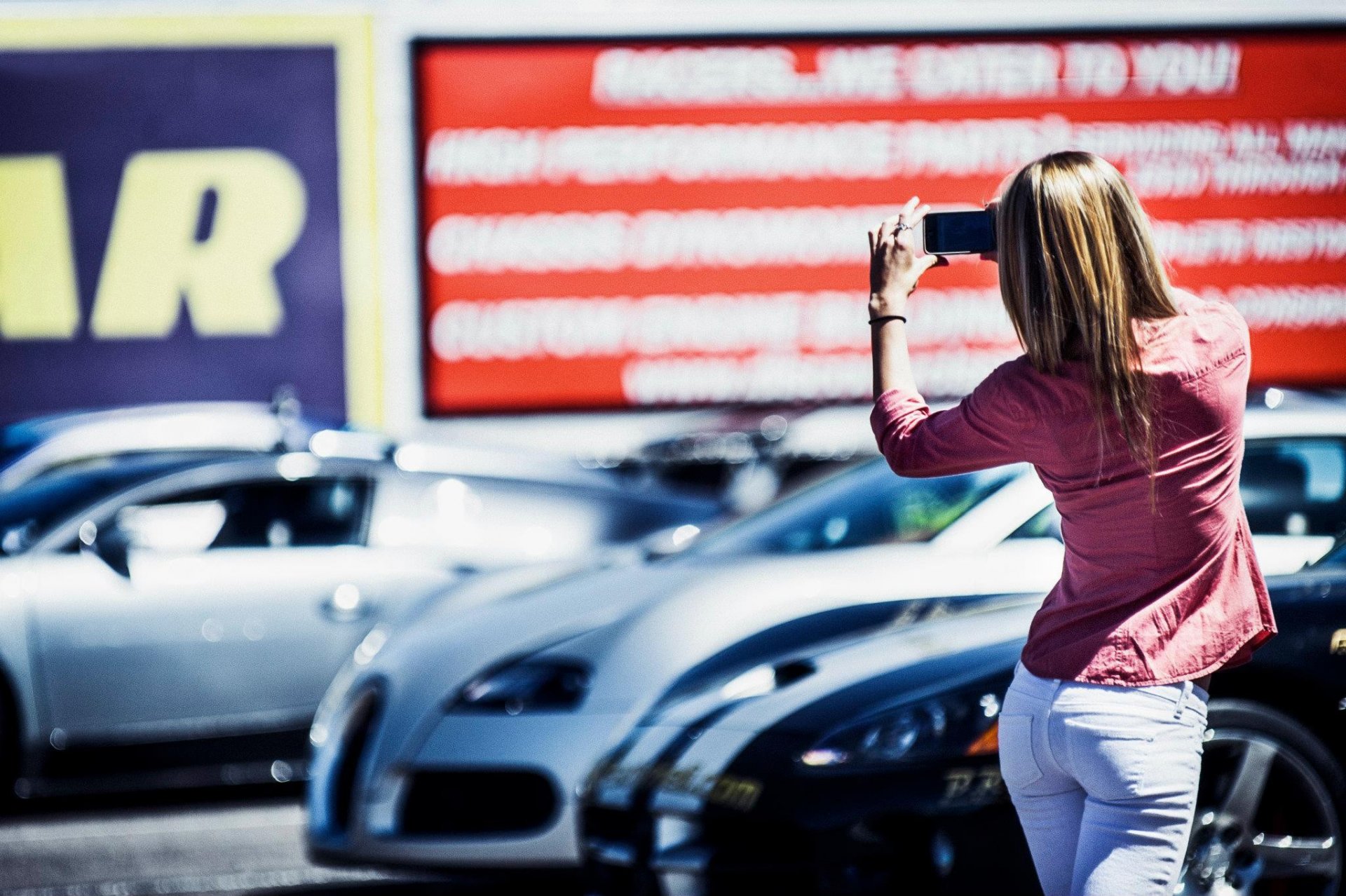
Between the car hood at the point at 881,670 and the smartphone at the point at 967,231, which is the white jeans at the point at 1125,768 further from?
the car hood at the point at 881,670

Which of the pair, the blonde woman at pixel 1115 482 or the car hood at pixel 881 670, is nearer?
the blonde woman at pixel 1115 482

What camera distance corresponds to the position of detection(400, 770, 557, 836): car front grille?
14.0ft

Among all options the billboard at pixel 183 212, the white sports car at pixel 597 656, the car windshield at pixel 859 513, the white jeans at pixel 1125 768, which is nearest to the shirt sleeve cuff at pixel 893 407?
the white jeans at pixel 1125 768

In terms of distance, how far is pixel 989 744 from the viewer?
329cm

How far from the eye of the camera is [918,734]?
10.8 feet

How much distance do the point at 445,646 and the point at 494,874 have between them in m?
0.64

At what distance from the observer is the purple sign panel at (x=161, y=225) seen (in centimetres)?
1000

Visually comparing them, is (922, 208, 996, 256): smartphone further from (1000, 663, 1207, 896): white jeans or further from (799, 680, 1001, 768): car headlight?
(799, 680, 1001, 768): car headlight

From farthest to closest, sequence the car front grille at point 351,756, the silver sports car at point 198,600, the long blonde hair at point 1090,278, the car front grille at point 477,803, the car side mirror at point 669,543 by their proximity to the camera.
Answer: the silver sports car at point 198,600
the car side mirror at point 669,543
the car front grille at point 351,756
the car front grille at point 477,803
the long blonde hair at point 1090,278

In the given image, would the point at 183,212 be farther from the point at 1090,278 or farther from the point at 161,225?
the point at 1090,278

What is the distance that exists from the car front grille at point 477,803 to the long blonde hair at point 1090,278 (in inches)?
96.5

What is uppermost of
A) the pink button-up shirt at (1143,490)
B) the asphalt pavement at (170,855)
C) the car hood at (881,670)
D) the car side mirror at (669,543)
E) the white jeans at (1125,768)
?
the pink button-up shirt at (1143,490)

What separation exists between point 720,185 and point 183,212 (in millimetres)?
3193

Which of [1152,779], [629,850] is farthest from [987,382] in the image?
[629,850]
